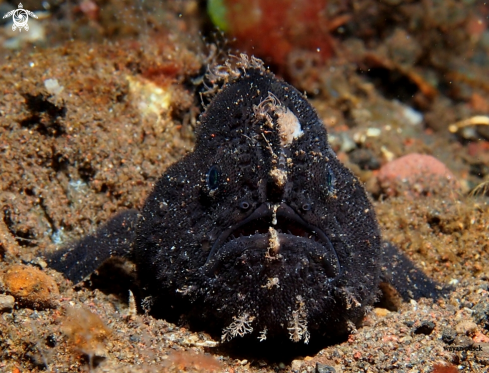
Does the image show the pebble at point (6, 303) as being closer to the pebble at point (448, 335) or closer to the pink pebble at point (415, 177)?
the pebble at point (448, 335)

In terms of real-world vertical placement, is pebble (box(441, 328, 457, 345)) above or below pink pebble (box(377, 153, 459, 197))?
below

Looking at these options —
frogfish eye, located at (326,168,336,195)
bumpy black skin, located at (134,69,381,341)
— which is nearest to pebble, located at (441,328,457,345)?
bumpy black skin, located at (134,69,381,341)

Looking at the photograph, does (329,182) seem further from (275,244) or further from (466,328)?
(466,328)

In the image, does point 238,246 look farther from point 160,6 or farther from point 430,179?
point 160,6

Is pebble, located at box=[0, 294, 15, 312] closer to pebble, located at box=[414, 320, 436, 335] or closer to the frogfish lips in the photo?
the frogfish lips

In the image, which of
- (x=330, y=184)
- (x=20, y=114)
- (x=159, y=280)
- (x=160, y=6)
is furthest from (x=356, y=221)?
(x=160, y=6)

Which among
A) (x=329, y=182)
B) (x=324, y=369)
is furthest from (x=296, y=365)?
(x=329, y=182)

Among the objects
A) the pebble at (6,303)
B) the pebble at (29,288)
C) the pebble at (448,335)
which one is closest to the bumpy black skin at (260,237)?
the pebble at (448,335)
